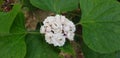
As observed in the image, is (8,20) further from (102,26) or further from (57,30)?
(102,26)

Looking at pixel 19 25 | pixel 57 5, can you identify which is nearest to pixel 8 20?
pixel 19 25

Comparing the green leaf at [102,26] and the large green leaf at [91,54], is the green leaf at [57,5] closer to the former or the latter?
the green leaf at [102,26]

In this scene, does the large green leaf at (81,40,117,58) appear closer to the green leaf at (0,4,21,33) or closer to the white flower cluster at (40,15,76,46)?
the white flower cluster at (40,15,76,46)

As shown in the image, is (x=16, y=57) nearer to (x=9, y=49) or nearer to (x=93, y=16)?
(x=9, y=49)

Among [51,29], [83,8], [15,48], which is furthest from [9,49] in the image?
[83,8]

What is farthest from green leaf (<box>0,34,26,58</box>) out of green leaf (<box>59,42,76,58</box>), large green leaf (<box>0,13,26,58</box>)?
green leaf (<box>59,42,76,58</box>)

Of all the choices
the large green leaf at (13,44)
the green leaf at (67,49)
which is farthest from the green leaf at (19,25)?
the green leaf at (67,49)
